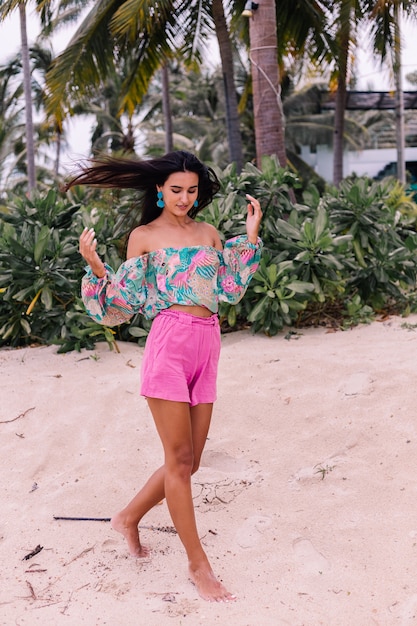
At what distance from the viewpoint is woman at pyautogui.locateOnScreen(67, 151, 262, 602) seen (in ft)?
8.87

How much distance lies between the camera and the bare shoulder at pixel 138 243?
284cm

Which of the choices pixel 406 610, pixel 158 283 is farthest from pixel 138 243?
pixel 406 610

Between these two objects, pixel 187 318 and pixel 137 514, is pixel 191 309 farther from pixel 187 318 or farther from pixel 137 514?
pixel 137 514

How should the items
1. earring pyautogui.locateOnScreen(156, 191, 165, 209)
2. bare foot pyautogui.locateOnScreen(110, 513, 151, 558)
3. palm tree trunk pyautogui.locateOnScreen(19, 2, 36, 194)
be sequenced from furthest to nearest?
palm tree trunk pyautogui.locateOnScreen(19, 2, 36, 194)
bare foot pyautogui.locateOnScreen(110, 513, 151, 558)
earring pyautogui.locateOnScreen(156, 191, 165, 209)

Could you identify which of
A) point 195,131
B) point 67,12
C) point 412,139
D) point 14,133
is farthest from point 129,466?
point 14,133

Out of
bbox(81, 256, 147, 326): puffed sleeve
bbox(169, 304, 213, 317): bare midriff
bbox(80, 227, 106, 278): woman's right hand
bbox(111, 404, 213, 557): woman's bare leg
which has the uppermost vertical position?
bbox(80, 227, 106, 278): woman's right hand

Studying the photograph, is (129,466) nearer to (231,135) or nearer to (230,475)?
(230,475)

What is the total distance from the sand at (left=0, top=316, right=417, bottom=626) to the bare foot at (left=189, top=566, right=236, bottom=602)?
33 millimetres

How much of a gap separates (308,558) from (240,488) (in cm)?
66

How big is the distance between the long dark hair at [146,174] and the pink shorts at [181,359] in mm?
503

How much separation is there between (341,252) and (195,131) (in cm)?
2478

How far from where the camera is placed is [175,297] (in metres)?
2.76

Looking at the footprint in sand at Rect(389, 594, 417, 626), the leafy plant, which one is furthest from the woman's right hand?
the leafy plant

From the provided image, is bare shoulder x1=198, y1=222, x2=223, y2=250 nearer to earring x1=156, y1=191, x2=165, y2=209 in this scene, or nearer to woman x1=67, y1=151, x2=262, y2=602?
woman x1=67, y1=151, x2=262, y2=602
